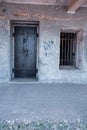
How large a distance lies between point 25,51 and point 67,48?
174 cm

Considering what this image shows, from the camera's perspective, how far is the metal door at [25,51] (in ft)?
34.4

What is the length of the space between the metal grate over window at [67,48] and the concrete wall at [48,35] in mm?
608

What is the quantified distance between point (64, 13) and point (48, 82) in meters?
2.61

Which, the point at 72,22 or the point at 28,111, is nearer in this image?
the point at 28,111

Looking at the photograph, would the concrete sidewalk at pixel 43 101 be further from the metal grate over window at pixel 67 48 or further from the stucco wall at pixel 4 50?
the metal grate over window at pixel 67 48

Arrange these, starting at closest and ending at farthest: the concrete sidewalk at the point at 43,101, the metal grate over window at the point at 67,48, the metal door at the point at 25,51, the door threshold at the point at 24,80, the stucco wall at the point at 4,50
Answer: the concrete sidewalk at the point at 43,101
the stucco wall at the point at 4,50
the door threshold at the point at 24,80
the metal grate over window at the point at 67,48
the metal door at the point at 25,51

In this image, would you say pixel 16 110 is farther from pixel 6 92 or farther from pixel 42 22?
pixel 42 22

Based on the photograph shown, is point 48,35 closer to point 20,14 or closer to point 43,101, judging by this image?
point 20,14

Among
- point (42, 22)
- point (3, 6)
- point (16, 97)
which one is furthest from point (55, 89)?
point (3, 6)

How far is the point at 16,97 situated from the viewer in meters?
7.21

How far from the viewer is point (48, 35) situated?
31.1 ft

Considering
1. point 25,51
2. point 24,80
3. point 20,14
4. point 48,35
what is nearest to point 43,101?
point 24,80

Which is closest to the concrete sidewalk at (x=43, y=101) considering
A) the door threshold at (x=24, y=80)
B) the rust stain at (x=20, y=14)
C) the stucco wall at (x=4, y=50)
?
the door threshold at (x=24, y=80)

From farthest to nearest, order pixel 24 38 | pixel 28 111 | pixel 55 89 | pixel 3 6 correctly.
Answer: pixel 24 38, pixel 3 6, pixel 55 89, pixel 28 111
